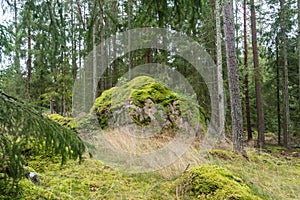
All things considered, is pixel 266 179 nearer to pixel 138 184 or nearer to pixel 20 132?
pixel 138 184

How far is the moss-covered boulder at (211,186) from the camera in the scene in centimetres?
248

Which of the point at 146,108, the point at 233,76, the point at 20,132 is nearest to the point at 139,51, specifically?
the point at 146,108

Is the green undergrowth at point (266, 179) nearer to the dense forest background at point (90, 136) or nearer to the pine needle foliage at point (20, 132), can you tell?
the dense forest background at point (90, 136)

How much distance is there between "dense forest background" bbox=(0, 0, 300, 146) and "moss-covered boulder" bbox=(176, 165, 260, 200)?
5.16 ft

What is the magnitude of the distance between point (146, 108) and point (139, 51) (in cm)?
837

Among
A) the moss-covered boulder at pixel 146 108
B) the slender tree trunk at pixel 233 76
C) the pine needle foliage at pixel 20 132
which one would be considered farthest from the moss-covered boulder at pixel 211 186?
the slender tree trunk at pixel 233 76

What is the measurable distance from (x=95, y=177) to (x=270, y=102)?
52.7 feet

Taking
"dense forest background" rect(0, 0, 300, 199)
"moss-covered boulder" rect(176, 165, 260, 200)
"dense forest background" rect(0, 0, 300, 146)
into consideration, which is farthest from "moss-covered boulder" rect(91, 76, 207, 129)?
"moss-covered boulder" rect(176, 165, 260, 200)

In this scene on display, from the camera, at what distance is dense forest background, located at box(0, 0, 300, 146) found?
2.00m

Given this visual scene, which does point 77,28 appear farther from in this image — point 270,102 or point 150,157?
point 270,102

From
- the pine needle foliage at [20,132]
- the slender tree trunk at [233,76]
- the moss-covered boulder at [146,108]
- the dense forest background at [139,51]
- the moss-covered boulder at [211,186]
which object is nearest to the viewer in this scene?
the pine needle foliage at [20,132]

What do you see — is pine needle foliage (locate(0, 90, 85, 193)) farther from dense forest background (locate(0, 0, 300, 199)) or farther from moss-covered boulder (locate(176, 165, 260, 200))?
moss-covered boulder (locate(176, 165, 260, 200))

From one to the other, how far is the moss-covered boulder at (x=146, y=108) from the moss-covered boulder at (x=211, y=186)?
11.4 feet

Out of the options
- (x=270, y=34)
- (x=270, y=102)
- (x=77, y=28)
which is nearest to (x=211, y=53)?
(x=270, y=34)
